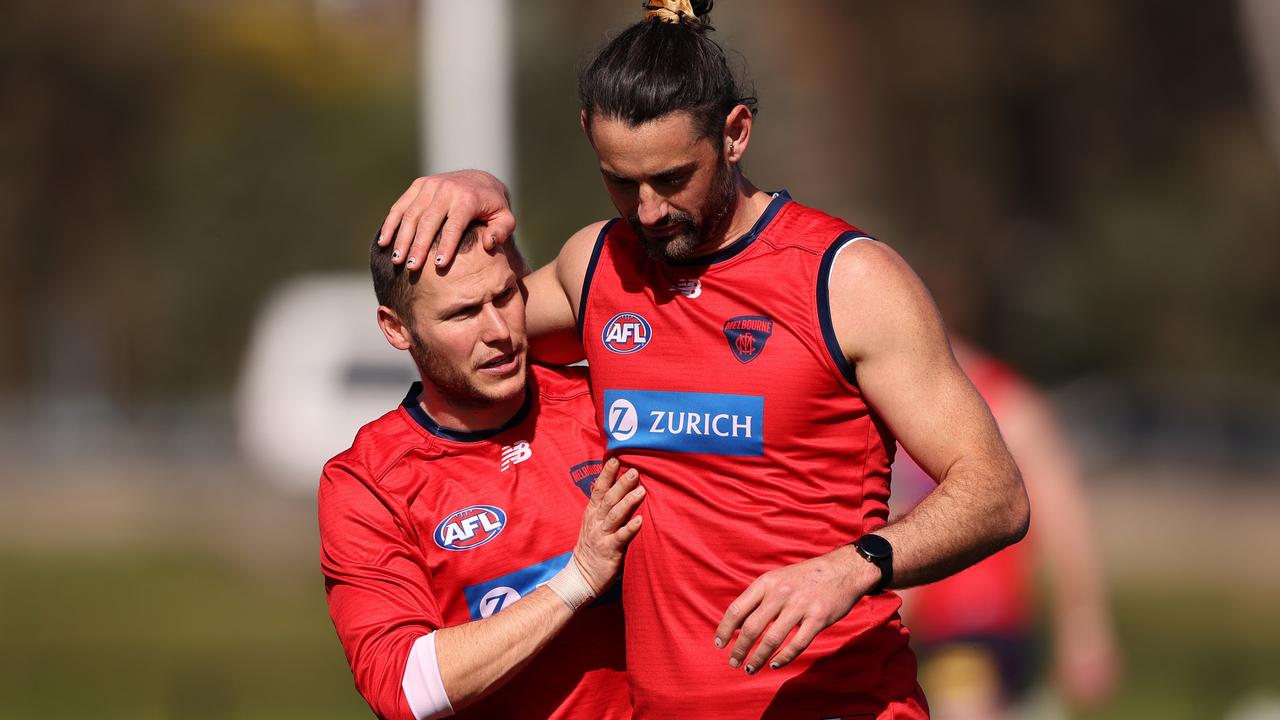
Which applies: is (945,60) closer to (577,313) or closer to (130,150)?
(130,150)

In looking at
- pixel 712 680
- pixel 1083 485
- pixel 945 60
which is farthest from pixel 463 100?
pixel 945 60

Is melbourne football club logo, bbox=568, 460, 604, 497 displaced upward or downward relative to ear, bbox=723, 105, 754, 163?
downward

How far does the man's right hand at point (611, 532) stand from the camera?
14.3 ft

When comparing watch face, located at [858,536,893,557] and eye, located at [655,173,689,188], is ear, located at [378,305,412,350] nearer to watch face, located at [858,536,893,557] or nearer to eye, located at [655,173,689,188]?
eye, located at [655,173,689,188]

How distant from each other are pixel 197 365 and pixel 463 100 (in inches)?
1447

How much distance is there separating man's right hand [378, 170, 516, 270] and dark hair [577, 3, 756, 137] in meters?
0.47

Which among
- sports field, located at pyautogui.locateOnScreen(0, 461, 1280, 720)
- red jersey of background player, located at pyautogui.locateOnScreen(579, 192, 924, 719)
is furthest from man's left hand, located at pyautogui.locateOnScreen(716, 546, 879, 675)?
sports field, located at pyautogui.locateOnScreen(0, 461, 1280, 720)

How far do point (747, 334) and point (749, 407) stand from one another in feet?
0.63

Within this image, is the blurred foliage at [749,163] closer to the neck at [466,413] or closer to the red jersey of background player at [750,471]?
the neck at [466,413]

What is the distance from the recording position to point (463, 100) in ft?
39.2

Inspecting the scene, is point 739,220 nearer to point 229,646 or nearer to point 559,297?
point 559,297

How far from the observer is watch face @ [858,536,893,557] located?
12.7 ft

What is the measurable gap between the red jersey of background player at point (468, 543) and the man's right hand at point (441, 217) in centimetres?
53

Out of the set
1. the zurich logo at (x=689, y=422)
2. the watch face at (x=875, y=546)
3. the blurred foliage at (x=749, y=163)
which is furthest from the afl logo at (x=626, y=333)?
the blurred foliage at (x=749, y=163)
